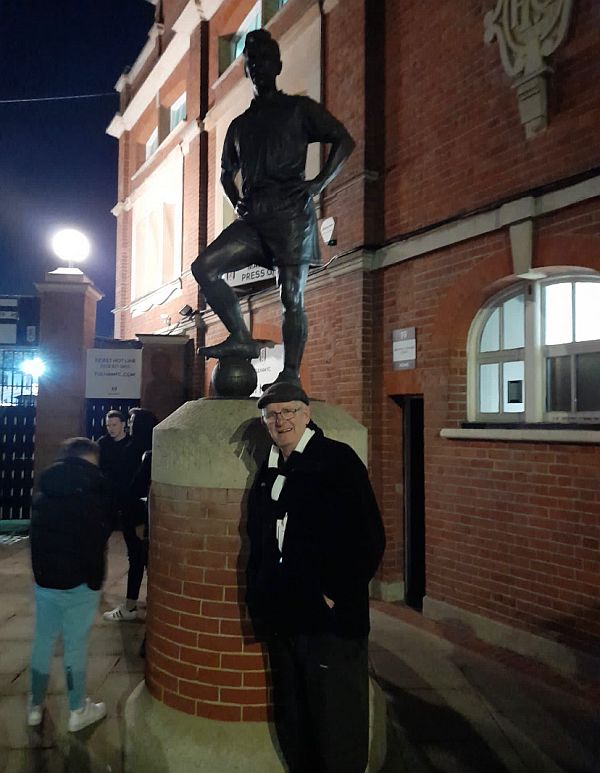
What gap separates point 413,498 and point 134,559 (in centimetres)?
307

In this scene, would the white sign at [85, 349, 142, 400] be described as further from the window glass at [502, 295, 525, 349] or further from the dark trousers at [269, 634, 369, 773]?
the dark trousers at [269, 634, 369, 773]

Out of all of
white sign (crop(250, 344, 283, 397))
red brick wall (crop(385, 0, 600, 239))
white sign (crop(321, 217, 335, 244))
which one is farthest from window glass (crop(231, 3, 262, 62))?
white sign (crop(250, 344, 283, 397))

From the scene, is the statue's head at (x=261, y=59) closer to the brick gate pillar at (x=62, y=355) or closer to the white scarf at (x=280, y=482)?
the white scarf at (x=280, y=482)

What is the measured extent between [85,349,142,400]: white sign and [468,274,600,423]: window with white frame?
6496 mm

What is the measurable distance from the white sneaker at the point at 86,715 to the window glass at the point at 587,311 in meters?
4.48

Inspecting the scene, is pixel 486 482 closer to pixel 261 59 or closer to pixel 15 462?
pixel 261 59

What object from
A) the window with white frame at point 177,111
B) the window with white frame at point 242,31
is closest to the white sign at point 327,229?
the window with white frame at point 242,31

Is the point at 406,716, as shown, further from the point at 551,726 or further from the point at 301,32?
the point at 301,32

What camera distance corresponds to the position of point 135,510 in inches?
214

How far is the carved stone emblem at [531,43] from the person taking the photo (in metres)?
5.14

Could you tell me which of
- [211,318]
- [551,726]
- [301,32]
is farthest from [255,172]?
[211,318]

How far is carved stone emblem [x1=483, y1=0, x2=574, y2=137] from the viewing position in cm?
514

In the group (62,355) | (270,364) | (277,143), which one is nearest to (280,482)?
(277,143)

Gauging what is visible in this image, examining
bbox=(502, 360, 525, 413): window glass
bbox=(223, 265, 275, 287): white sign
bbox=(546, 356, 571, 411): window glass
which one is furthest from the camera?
bbox=(223, 265, 275, 287): white sign
